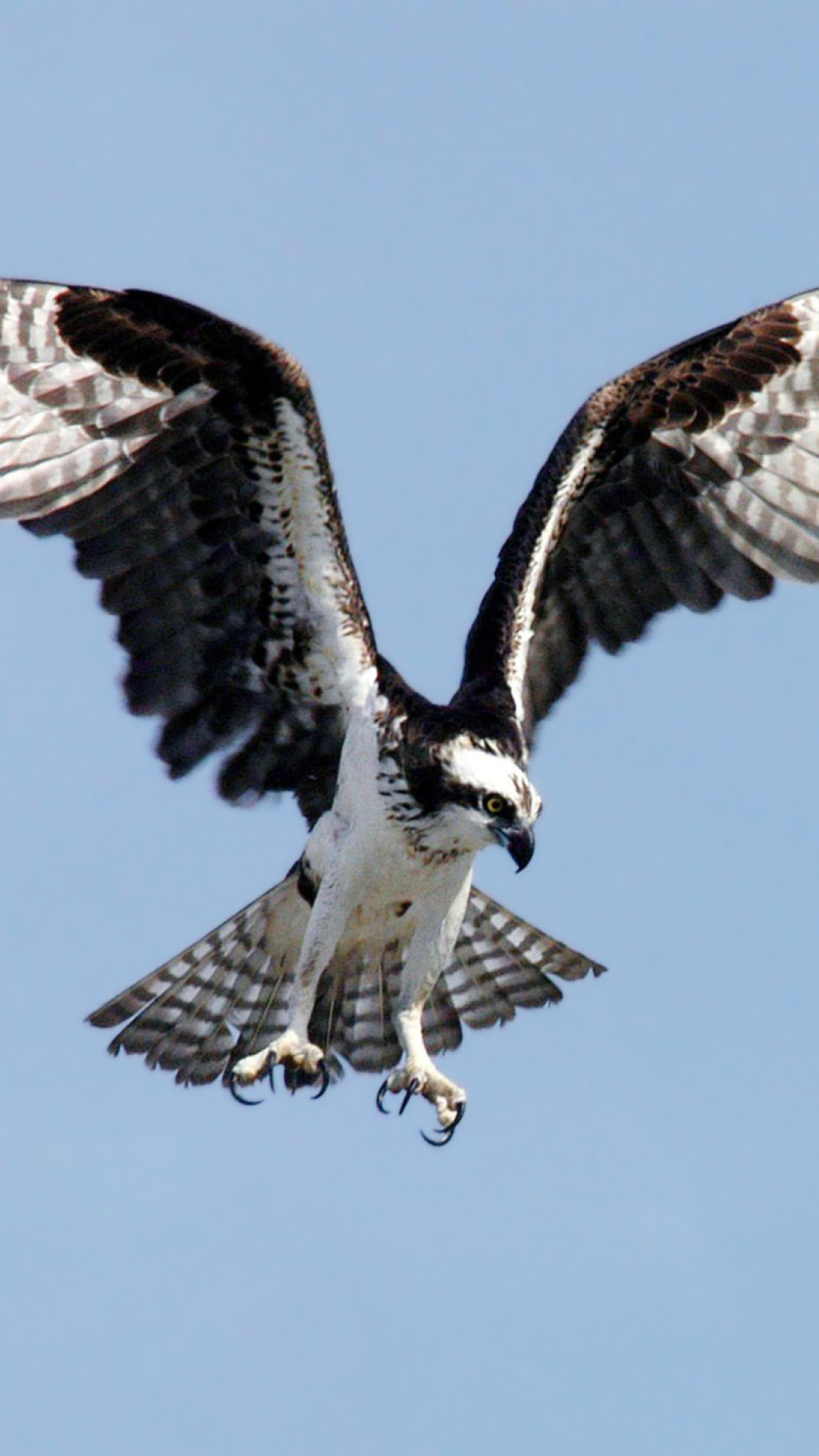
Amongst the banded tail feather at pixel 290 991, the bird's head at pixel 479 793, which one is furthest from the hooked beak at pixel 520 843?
the banded tail feather at pixel 290 991

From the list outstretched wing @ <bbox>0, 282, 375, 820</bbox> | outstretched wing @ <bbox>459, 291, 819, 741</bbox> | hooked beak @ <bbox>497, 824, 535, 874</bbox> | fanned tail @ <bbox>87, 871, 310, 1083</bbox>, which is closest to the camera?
hooked beak @ <bbox>497, 824, 535, 874</bbox>

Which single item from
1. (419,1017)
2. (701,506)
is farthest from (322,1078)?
(701,506)

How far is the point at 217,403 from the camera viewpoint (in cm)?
1088

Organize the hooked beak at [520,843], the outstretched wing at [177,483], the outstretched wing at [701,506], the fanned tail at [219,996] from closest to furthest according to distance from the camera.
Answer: the hooked beak at [520,843] < the outstretched wing at [177,483] < the fanned tail at [219,996] < the outstretched wing at [701,506]

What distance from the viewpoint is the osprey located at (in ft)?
35.6

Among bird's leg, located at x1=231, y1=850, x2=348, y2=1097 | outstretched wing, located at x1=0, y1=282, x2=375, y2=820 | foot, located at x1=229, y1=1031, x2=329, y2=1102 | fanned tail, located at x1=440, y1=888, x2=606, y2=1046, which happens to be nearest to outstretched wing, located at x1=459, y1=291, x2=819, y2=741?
fanned tail, located at x1=440, y1=888, x2=606, y2=1046

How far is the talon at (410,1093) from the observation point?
11211mm

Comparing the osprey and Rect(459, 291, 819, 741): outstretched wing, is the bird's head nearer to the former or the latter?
the osprey

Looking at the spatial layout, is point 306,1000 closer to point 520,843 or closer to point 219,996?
point 219,996

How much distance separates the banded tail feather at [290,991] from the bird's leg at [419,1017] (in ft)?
1.23

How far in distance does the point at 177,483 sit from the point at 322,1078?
97.9 inches

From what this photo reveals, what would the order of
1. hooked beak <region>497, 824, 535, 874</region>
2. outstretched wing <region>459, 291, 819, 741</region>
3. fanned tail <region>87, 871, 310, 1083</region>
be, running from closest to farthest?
hooked beak <region>497, 824, 535, 874</region>, fanned tail <region>87, 871, 310, 1083</region>, outstretched wing <region>459, 291, 819, 741</region>

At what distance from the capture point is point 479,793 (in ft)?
34.7

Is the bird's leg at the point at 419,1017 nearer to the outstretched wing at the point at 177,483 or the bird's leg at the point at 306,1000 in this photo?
the bird's leg at the point at 306,1000
